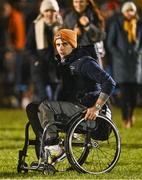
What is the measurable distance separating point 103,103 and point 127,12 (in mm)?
6844

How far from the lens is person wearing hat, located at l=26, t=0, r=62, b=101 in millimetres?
14453

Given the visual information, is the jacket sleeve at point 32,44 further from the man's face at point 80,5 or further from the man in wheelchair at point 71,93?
the man in wheelchair at point 71,93

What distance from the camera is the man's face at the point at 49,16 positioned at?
1454 cm

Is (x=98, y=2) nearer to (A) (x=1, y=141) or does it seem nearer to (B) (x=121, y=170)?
(A) (x=1, y=141)

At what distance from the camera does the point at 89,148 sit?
1040 cm

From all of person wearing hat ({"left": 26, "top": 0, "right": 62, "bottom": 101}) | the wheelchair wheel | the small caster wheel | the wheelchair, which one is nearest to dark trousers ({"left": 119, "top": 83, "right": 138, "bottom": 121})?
person wearing hat ({"left": 26, "top": 0, "right": 62, "bottom": 101})

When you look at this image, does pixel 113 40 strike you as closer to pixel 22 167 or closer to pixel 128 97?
pixel 128 97

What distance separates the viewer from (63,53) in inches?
412

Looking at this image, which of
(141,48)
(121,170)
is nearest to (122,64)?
(141,48)

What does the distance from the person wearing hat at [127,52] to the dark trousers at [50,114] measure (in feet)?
21.1

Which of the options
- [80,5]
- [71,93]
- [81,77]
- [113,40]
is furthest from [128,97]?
[81,77]

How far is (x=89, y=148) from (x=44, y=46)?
14.1 ft

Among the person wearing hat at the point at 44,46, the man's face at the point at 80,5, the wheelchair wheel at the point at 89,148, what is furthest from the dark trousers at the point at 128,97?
the wheelchair wheel at the point at 89,148

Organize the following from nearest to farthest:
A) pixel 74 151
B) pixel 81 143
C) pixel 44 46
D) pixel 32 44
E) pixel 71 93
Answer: pixel 81 143 → pixel 74 151 → pixel 71 93 → pixel 44 46 → pixel 32 44
